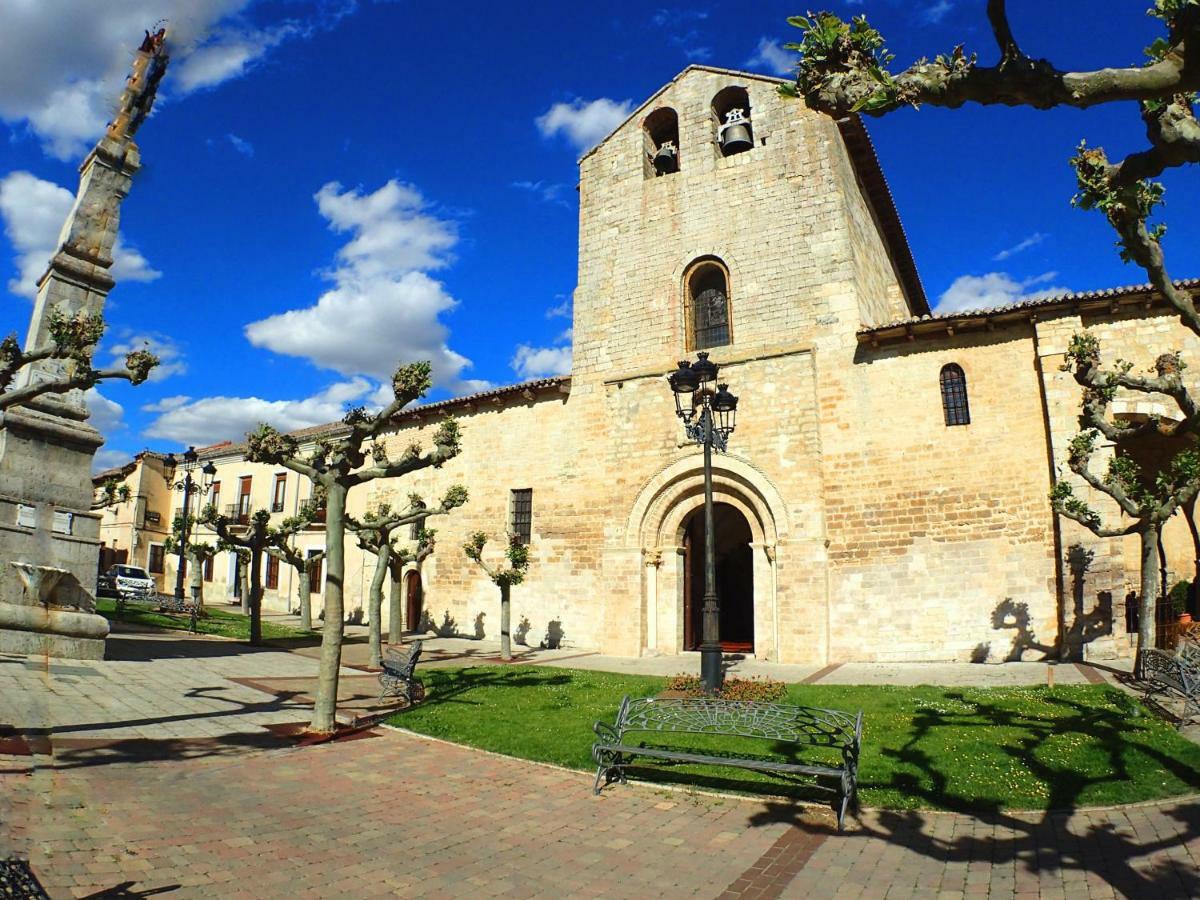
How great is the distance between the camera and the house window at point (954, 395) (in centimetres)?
1508

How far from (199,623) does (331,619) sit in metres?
16.3

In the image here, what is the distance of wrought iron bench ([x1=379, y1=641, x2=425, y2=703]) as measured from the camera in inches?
400

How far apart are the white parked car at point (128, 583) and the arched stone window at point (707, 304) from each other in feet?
79.7

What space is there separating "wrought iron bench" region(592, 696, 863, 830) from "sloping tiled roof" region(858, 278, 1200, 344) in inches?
425

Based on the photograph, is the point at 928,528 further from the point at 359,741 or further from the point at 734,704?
the point at 359,741

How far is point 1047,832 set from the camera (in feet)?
17.6

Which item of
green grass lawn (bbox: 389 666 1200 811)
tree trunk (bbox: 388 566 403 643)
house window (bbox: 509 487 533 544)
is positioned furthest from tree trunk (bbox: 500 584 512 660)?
green grass lawn (bbox: 389 666 1200 811)

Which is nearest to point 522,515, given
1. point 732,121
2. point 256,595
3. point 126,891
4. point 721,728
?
point 256,595

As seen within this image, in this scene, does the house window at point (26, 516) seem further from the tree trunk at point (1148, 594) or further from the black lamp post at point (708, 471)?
the tree trunk at point (1148, 594)

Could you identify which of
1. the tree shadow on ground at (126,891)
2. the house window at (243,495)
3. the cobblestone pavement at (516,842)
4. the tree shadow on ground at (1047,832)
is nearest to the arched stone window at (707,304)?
the tree shadow on ground at (1047,832)

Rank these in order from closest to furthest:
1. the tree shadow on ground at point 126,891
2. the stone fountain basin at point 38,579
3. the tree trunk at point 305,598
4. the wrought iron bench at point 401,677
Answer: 1. the tree shadow on ground at point 126,891
2. the wrought iron bench at point 401,677
3. the stone fountain basin at point 38,579
4. the tree trunk at point 305,598

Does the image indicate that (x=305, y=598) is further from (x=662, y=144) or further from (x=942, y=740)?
(x=942, y=740)

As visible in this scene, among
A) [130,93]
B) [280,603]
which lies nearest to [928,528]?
[130,93]

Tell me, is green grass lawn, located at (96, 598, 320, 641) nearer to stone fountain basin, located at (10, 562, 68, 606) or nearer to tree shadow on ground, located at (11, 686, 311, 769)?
stone fountain basin, located at (10, 562, 68, 606)
